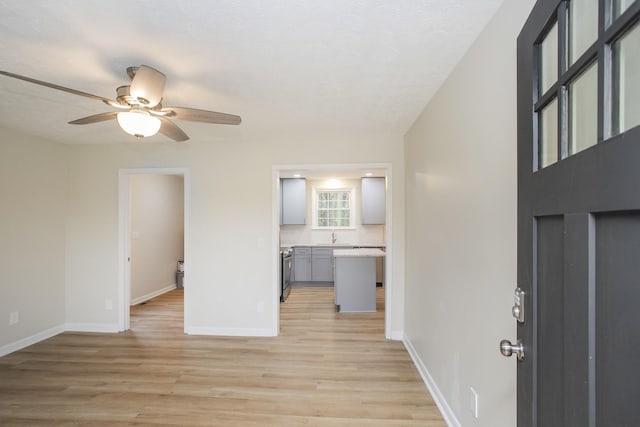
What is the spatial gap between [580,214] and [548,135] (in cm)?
29

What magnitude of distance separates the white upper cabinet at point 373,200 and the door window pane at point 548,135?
518 centimetres

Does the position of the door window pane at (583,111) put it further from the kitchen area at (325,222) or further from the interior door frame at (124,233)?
the kitchen area at (325,222)

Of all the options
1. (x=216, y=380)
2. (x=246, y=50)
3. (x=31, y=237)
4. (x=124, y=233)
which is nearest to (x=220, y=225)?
(x=124, y=233)

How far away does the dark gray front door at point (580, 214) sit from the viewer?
54 cm

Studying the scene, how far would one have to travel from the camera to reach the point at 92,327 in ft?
12.3

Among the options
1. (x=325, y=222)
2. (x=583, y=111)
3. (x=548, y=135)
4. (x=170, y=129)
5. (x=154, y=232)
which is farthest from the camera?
(x=325, y=222)

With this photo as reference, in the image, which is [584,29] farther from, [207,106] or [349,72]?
[207,106]

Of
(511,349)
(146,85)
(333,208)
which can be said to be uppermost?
(146,85)

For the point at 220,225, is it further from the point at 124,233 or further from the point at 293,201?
the point at 293,201

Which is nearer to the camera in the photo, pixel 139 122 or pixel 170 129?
pixel 139 122

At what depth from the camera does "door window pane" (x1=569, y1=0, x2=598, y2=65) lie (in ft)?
2.14

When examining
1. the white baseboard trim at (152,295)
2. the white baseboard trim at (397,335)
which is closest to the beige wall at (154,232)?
the white baseboard trim at (152,295)

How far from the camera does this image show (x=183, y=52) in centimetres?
177

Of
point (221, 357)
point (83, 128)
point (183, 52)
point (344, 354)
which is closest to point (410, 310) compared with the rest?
point (344, 354)
